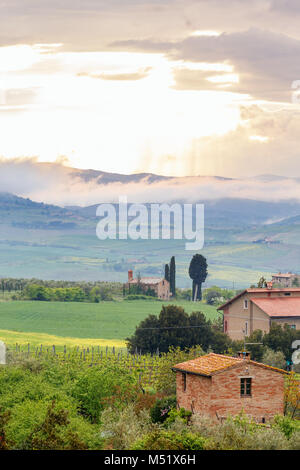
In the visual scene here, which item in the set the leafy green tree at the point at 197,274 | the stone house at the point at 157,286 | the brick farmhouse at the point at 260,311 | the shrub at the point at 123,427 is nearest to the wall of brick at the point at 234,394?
the shrub at the point at 123,427

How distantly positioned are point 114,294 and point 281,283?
933 inches

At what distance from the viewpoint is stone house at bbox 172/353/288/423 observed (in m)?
37.0

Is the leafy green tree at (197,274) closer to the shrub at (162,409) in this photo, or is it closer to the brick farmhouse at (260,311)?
the brick farmhouse at (260,311)

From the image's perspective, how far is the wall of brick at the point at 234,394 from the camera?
36906mm

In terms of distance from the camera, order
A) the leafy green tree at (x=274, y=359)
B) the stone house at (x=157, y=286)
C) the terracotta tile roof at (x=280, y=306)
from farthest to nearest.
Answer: the stone house at (x=157, y=286) → the terracotta tile roof at (x=280, y=306) → the leafy green tree at (x=274, y=359)

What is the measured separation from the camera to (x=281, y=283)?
440ft

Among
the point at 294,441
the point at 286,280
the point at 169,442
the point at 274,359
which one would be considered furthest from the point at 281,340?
the point at 286,280

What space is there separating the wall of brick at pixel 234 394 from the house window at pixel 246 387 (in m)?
0.16

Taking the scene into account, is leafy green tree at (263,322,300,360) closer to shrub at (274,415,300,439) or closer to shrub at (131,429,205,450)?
shrub at (274,415,300,439)

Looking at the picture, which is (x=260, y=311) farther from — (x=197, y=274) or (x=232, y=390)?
(x=197, y=274)

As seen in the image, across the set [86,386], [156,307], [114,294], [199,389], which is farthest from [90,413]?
[114,294]

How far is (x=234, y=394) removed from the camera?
3725 cm

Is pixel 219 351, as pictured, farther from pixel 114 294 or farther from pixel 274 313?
pixel 114 294
